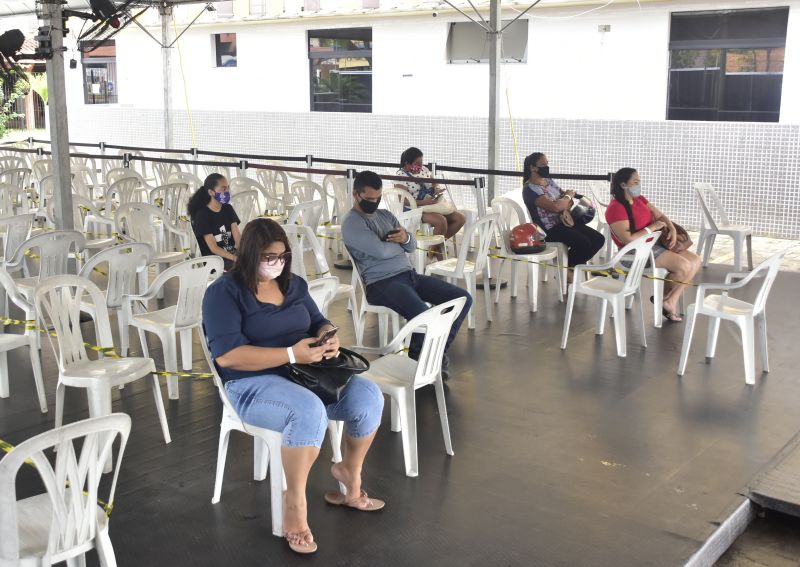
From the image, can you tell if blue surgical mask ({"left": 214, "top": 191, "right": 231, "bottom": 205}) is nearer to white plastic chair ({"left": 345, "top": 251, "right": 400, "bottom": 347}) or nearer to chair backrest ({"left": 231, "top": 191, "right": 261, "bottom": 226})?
white plastic chair ({"left": 345, "top": 251, "right": 400, "bottom": 347})

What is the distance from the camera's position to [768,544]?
4.00 metres

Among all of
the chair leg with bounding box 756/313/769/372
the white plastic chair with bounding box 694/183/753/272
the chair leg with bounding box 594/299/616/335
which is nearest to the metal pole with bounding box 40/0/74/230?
the chair leg with bounding box 594/299/616/335

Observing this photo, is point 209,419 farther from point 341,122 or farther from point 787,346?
point 341,122

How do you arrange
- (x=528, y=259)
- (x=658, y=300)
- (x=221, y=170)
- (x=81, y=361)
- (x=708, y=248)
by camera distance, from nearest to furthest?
(x=81, y=361) < (x=658, y=300) < (x=528, y=259) < (x=708, y=248) < (x=221, y=170)

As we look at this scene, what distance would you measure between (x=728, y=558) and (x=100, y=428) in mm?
2550

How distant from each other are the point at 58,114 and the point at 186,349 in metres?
2.72

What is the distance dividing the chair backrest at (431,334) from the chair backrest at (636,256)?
87.6 inches

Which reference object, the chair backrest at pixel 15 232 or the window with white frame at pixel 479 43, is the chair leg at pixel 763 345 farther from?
the window with white frame at pixel 479 43

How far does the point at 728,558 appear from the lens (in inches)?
153

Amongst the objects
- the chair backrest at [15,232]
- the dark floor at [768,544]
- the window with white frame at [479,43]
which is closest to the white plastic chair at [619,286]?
the dark floor at [768,544]

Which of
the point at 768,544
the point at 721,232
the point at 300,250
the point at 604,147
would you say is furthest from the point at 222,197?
the point at 604,147

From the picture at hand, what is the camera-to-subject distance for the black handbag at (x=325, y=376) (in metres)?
A: 3.71

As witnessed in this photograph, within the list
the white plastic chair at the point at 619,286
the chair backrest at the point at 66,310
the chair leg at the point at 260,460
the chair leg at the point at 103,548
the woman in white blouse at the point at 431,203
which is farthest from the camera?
the woman in white blouse at the point at 431,203

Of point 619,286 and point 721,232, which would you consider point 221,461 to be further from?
point 721,232
